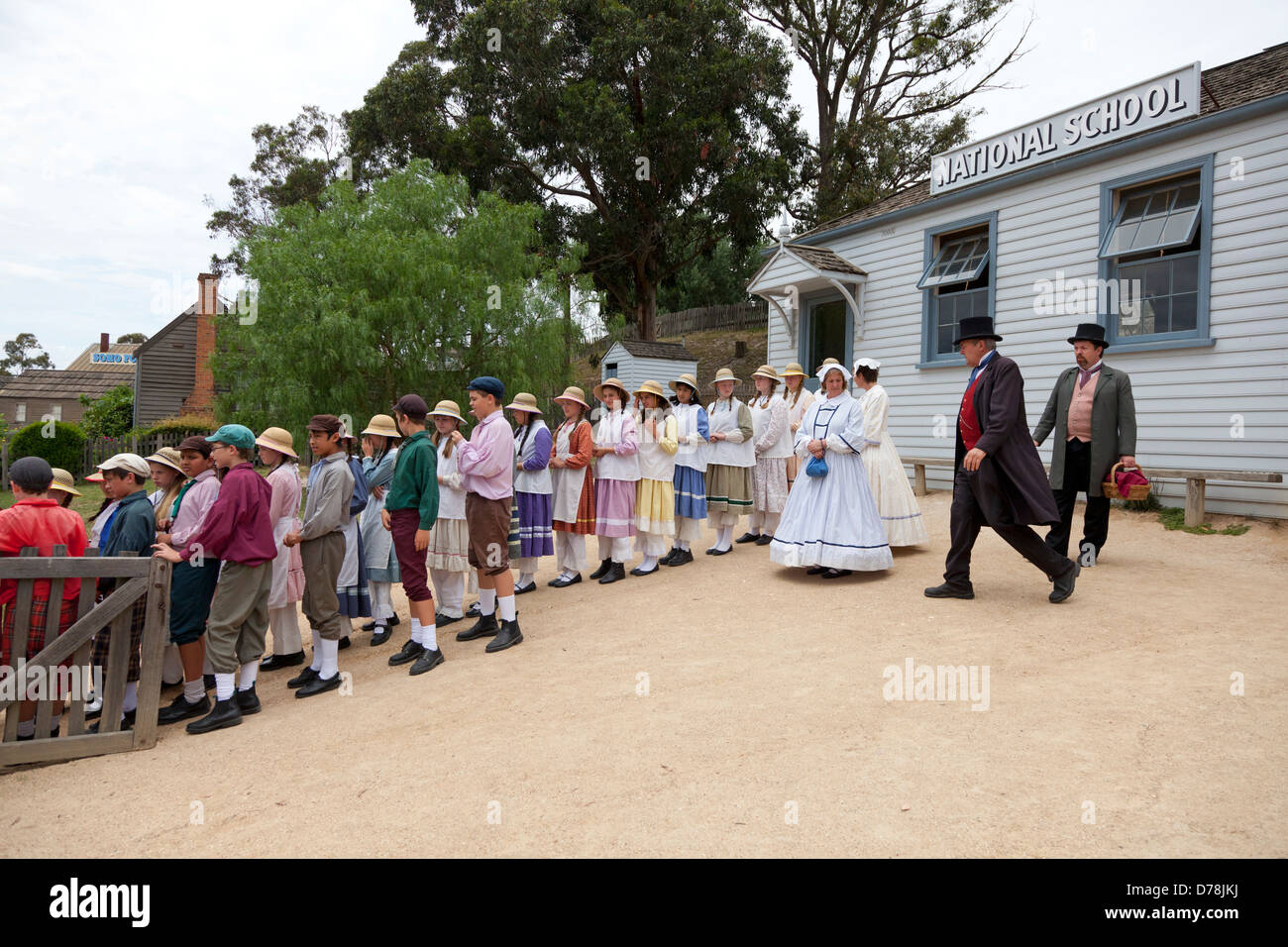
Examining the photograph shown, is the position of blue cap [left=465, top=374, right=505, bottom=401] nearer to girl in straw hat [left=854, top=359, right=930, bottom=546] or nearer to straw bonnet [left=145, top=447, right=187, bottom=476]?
straw bonnet [left=145, top=447, right=187, bottom=476]

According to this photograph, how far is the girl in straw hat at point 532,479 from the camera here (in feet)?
23.7

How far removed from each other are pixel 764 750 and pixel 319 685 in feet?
11.1

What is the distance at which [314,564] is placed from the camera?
18.4 feet

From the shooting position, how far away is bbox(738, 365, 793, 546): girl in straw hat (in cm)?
915

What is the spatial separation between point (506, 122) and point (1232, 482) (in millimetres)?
21611

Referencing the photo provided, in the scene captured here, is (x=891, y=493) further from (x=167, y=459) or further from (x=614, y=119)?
(x=614, y=119)

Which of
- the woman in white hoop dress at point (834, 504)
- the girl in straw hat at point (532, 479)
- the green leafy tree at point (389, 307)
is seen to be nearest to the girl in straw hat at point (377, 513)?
the girl in straw hat at point (532, 479)

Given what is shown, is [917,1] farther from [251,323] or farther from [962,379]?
[251,323]

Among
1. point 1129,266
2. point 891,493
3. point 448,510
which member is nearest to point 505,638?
point 448,510

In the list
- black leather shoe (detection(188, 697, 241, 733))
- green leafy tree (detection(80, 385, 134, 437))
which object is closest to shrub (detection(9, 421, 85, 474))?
green leafy tree (detection(80, 385, 134, 437))

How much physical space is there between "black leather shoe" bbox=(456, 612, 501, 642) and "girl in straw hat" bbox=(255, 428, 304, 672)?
1.29m

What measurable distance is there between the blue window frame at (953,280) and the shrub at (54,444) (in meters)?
20.2

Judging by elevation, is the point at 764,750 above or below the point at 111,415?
below

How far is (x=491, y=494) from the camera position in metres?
6.22
